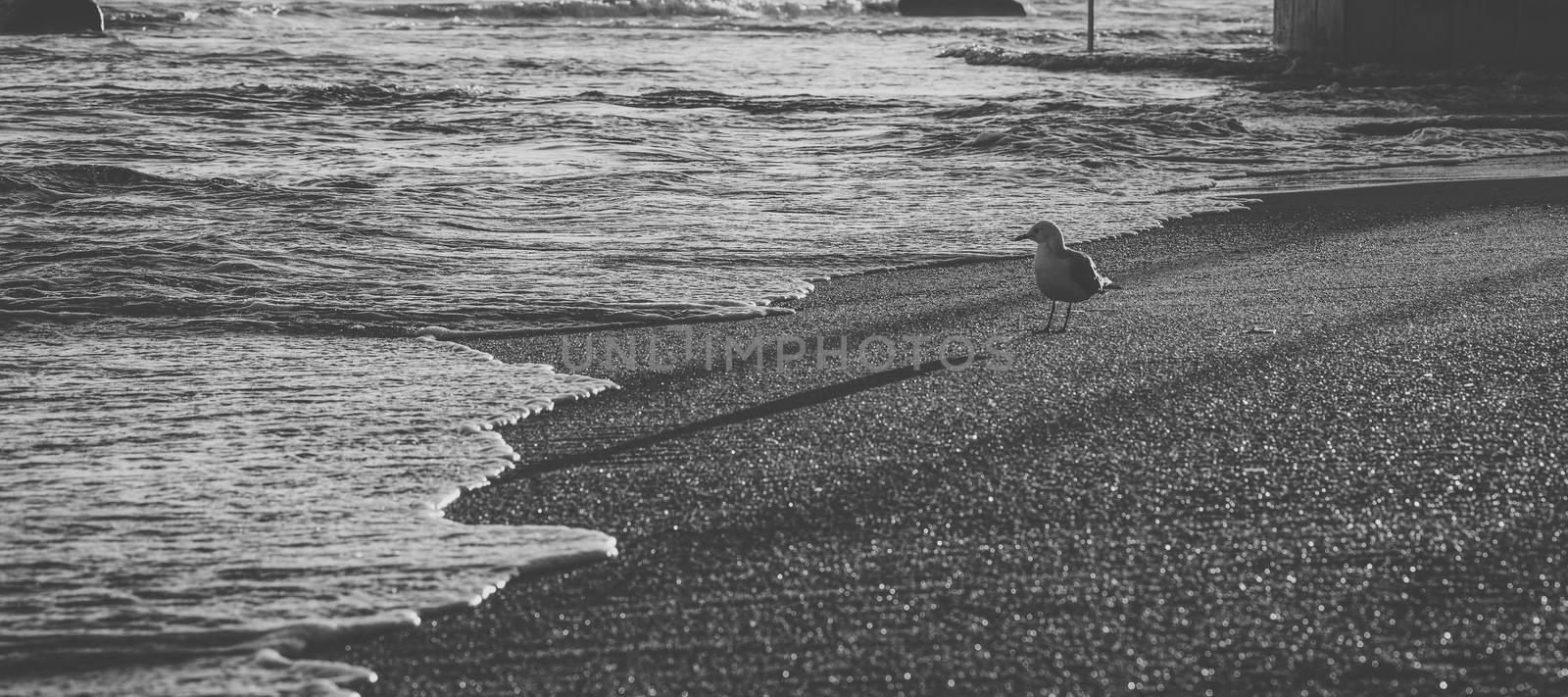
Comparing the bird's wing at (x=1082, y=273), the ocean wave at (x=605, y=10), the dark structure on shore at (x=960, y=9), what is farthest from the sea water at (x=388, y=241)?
the dark structure on shore at (x=960, y=9)

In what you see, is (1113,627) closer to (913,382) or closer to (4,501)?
(913,382)

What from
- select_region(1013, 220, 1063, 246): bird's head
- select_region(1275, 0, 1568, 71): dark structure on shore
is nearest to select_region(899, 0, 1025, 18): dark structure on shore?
select_region(1275, 0, 1568, 71): dark structure on shore

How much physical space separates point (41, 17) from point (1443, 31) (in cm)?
2191

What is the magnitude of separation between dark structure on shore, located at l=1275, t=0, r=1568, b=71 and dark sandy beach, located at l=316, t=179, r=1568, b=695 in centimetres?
1287

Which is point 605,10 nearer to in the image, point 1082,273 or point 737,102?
point 737,102

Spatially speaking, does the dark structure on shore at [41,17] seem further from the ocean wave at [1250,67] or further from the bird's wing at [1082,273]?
the bird's wing at [1082,273]

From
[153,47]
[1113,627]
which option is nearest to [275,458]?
[1113,627]

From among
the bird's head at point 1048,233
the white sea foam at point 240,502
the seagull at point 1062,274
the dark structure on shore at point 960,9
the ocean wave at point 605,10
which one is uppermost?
the ocean wave at point 605,10

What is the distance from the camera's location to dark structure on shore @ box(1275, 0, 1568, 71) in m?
16.4

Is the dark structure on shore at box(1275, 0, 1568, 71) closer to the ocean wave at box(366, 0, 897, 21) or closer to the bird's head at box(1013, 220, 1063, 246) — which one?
the bird's head at box(1013, 220, 1063, 246)

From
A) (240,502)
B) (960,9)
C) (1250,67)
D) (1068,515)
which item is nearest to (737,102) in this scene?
(1250,67)

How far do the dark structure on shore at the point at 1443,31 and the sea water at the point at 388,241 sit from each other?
3.29 feet

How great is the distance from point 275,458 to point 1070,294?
8.97ft

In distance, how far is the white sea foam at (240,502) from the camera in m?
2.75
